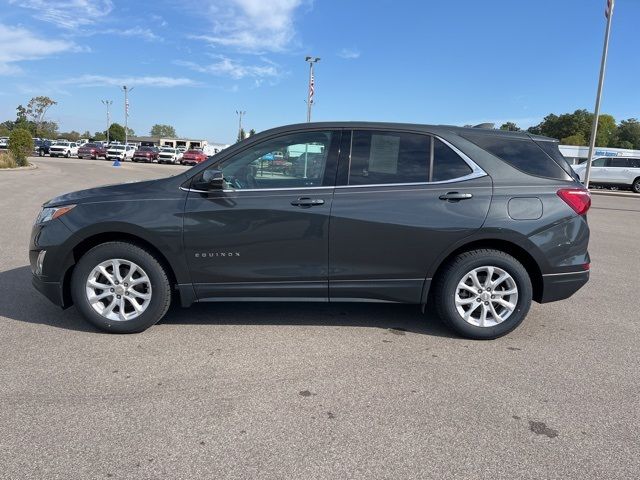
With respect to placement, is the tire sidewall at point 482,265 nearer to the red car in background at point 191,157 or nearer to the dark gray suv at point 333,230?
the dark gray suv at point 333,230

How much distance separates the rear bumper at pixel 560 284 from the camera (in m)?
4.25

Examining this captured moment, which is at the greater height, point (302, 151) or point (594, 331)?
point (302, 151)

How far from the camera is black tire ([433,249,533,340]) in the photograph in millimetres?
4195

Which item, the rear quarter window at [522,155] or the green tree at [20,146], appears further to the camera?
the green tree at [20,146]

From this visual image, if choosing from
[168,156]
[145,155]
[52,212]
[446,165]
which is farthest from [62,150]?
[446,165]

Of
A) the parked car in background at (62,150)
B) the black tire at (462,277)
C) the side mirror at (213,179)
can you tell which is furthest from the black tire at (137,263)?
the parked car in background at (62,150)

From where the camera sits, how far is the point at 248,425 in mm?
2895

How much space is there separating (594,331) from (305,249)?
2.82m

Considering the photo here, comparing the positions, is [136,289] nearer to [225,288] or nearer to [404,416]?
Result: [225,288]

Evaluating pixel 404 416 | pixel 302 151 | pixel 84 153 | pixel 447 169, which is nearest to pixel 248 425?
pixel 404 416

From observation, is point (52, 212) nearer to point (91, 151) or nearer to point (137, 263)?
point (137, 263)

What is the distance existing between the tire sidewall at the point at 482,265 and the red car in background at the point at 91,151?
5546 cm

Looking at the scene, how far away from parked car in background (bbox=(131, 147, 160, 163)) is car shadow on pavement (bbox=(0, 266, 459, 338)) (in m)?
49.8

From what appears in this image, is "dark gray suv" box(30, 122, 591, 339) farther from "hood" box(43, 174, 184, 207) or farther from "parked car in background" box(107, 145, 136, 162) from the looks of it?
"parked car in background" box(107, 145, 136, 162)
